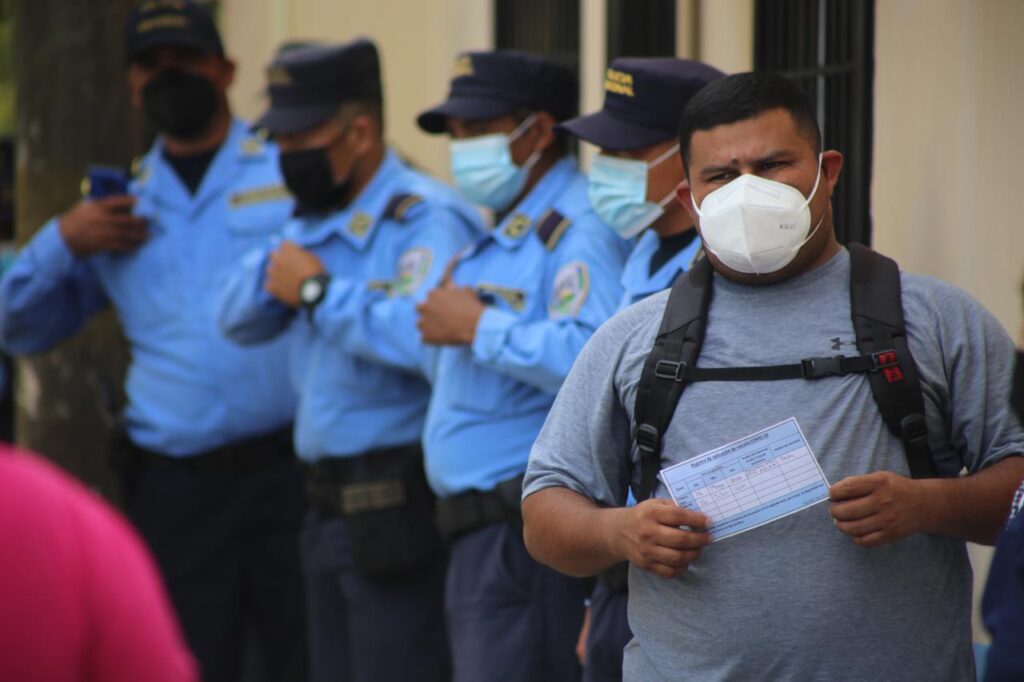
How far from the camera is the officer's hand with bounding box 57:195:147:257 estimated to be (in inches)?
203

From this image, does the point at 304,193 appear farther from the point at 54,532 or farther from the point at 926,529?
the point at 54,532

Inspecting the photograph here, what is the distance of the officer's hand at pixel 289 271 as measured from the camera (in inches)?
174

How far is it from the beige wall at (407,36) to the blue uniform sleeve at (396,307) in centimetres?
194

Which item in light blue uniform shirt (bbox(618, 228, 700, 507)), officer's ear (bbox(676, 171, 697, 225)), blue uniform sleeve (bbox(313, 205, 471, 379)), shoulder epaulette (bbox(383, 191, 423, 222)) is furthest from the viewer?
shoulder epaulette (bbox(383, 191, 423, 222))

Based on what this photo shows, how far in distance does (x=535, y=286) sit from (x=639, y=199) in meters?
0.48

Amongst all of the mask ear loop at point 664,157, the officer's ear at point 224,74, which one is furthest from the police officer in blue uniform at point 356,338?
the mask ear loop at point 664,157

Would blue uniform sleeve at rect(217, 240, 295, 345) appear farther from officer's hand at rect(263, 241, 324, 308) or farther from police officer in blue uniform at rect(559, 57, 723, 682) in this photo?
police officer in blue uniform at rect(559, 57, 723, 682)

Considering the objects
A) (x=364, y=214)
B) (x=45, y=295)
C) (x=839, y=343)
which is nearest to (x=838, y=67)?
(x=364, y=214)

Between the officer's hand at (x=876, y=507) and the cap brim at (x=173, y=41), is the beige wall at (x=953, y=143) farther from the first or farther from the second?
the cap brim at (x=173, y=41)

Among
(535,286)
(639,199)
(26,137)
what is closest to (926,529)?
(639,199)

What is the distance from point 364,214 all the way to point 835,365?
235cm

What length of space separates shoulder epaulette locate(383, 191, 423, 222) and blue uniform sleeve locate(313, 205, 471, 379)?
0.26 ft

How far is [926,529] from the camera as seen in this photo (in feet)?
8.04

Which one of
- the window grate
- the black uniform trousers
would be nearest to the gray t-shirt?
the window grate
